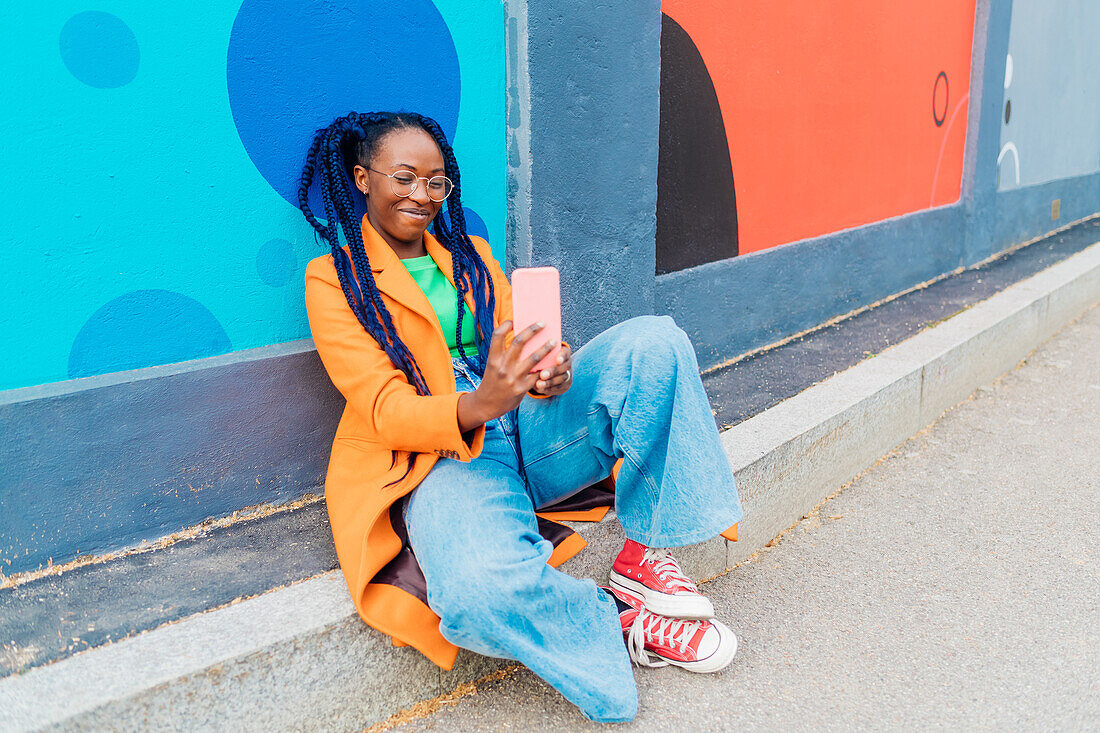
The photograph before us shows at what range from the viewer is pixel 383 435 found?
77.0 inches

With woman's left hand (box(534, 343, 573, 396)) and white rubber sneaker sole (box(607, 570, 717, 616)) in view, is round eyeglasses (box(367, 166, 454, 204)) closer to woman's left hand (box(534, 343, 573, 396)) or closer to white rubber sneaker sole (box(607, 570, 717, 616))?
woman's left hand (box(534, 343, 573, 396))

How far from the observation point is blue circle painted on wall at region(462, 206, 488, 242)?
286 centimetres

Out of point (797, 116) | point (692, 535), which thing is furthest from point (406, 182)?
point (797, 116)

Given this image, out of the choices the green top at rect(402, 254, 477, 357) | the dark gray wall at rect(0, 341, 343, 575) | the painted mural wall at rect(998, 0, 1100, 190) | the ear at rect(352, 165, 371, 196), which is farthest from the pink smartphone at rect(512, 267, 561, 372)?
the painted mural wall at rect(998, 0, 1100, 190)

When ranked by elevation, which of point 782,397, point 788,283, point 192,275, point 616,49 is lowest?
point 782,397

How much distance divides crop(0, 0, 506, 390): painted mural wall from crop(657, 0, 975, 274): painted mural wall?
4.98 ft

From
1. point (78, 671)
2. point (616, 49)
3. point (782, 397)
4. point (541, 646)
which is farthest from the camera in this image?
point (782, 397)

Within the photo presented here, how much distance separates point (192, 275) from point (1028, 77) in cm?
757

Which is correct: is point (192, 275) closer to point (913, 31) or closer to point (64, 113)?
point (64, 113)

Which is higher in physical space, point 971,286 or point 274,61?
point 274,61

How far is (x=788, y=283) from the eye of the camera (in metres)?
4.56

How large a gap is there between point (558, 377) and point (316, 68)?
1.22 m

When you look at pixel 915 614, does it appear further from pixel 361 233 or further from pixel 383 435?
pixel 361 233

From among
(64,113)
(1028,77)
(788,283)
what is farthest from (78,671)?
(1028,77)
